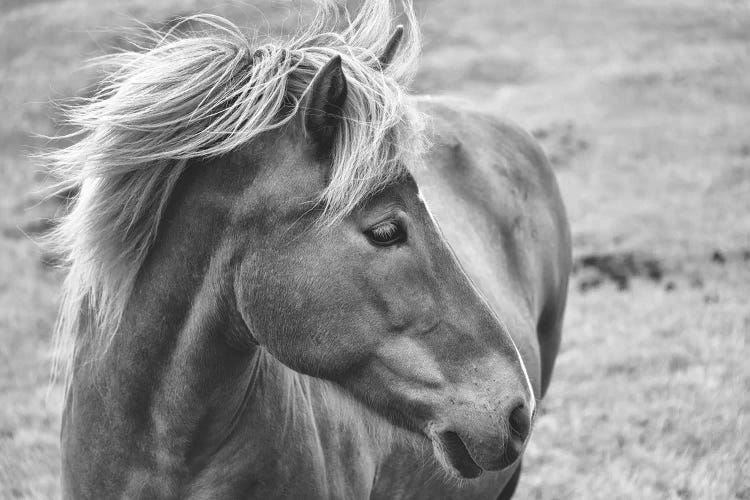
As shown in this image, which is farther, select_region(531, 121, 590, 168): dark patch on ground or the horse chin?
select_region(531, 121, 590, 168): dark patch on ground

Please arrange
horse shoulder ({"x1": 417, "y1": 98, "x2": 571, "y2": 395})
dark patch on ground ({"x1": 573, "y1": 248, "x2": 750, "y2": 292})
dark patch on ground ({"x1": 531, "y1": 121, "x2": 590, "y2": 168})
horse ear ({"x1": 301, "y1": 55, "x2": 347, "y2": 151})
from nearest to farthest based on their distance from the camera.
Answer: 1. horse ear ({"x1": 301, "y1": 55, "x2": 347, "y2": 151})
2. horse shoulder ({"x1": 417, "y1": 98, "x2": 571, "y2": 395})
3. dark patch on ground ({"x1": 573, "y1": 248, "x2": 750, "y2": 292})
4. dark patch on ground ({"x1": 531, "y1": 121, "x2": 590, "y2": 168})

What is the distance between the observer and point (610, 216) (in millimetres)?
8734

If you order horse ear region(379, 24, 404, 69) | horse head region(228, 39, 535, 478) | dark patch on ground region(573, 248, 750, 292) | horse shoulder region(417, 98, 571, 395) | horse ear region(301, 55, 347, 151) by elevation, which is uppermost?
horse ear region(301, 55, 347, 151)

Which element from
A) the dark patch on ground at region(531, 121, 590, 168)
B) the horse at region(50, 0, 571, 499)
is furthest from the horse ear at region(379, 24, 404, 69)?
the dark patch on ground at region(531, 121, 590, 168)

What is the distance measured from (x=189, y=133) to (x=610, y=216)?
749 centimetres

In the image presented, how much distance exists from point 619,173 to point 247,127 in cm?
910

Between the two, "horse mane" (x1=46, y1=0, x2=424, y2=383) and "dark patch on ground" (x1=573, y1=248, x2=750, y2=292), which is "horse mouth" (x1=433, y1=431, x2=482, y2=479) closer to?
"horse mane" (x1=46, y1=0, x2=424, y2=383)

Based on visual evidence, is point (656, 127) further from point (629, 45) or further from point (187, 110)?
point (187, 110)

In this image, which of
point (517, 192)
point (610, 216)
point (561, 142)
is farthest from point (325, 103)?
point (561, 142)

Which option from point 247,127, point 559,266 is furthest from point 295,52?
point 559,266

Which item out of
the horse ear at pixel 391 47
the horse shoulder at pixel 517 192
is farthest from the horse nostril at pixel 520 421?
the horse shoulder at pixel 517 192

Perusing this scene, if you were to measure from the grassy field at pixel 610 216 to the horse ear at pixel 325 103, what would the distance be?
57 cm

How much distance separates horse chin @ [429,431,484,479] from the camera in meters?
1.93

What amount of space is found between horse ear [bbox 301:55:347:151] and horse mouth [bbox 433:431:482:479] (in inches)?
31.6
